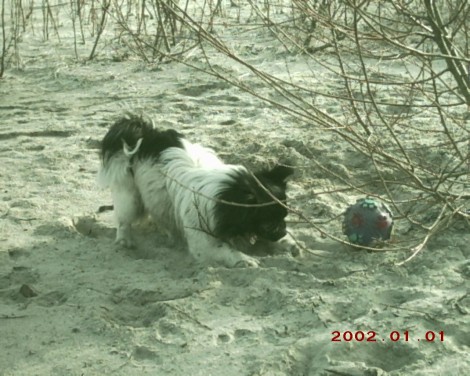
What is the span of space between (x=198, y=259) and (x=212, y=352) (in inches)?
48.8

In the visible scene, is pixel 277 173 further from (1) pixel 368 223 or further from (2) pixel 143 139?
(2) pixel 143 139

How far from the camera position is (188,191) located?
5.05 meters

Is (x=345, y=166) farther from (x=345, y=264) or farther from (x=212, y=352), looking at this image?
(x=212, y=352)

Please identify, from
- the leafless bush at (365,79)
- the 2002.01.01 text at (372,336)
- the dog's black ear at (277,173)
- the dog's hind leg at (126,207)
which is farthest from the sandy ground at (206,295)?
the dog's black ear at (277,173)

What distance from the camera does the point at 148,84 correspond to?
28.0 ft

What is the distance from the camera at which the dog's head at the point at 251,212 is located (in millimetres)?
4617

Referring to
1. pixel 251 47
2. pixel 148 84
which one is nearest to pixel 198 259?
pixel 148 84

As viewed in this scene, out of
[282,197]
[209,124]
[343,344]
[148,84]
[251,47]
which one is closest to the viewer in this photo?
[343,344]

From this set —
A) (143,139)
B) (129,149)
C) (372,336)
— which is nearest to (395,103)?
(143,139)

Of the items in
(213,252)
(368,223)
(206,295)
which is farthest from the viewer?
(213,252)

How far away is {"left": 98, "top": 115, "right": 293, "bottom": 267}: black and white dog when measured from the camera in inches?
184

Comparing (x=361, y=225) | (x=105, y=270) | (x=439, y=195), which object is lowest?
(x=105, y=270)

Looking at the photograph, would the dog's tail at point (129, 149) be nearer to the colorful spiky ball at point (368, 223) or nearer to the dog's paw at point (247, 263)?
the dog's paw at point (247, 263)

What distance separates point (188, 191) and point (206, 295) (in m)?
1.04
